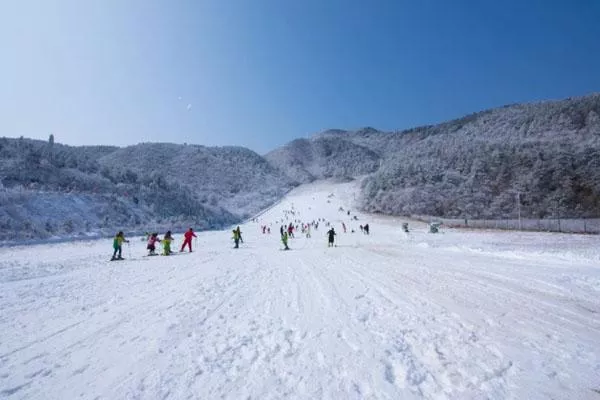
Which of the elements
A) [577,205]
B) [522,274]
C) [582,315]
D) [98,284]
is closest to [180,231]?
[98,284]

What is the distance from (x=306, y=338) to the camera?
217 inches

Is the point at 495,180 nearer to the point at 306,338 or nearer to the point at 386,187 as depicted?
the point at 386,187

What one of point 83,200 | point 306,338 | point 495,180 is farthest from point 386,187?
point 306,338

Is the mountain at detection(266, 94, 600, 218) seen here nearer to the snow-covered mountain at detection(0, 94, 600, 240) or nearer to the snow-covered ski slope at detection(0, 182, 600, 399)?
the snow-covered mountain at detection(0, 94, 600, 240)

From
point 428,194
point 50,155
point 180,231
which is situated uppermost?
point 50,155

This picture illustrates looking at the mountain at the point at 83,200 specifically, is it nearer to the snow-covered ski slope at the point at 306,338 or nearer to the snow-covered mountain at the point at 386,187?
the snow-covered mountain at the point at 386,187

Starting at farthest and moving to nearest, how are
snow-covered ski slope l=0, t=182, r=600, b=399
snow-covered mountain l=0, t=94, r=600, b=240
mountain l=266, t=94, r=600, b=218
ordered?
mountain l=266, t=94, r=600, b=218 → snow-covered mountain l=0, t=94, r=600, b=240 → snow-covered ski slope l=0, t=182, r=600, b=399

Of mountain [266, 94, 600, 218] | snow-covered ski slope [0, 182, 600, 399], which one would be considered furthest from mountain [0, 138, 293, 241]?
mountain [266, 94, 600, 218]

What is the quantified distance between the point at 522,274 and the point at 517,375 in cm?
862

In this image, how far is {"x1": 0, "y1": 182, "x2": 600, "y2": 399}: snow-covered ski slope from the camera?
3.96 m

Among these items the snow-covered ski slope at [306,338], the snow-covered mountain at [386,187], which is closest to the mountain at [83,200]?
the snow-covered mountain at [386,187]

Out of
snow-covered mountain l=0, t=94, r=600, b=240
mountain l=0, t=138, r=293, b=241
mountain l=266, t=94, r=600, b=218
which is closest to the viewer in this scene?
mountain l=0, t=138, r=293, b=241

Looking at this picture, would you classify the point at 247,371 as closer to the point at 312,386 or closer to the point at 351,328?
the point at 312,386

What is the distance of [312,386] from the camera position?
395cm
